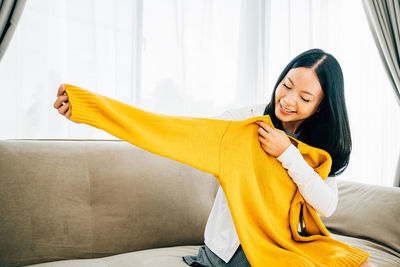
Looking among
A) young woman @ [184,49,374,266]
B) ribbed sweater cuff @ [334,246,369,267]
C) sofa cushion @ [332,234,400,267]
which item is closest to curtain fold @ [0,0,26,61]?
young woman @ [184,49,374,266]

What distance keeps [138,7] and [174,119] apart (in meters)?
1.29

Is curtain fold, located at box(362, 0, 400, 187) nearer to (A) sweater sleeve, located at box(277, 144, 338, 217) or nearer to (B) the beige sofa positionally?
(B) the beige sofa

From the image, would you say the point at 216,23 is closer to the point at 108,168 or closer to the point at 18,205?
the point at 108,168

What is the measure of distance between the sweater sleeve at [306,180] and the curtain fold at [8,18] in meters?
1.39

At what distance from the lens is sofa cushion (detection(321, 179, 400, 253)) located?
5.19 feet

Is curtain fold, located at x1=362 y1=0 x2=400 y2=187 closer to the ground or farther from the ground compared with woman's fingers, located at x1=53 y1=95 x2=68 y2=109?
farther from the ground

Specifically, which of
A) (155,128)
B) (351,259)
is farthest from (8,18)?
(351,259)

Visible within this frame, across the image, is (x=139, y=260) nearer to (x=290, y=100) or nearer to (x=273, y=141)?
(x=273, y=141)

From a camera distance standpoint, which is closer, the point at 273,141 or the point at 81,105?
the point at 81,105

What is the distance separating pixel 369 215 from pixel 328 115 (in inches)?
29.3

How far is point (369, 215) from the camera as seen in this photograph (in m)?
1.66

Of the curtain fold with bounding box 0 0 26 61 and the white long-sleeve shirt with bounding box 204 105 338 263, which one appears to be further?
the curtain fold with bounding box 0 0 26 61

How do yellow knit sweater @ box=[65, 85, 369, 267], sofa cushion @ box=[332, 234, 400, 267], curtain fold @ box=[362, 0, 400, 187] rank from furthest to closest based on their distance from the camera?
curtain fold @ box=[362, 0, 400, 187] < sofa cushion @ box=[332, 234, 400, 267] < yellow knit sweater @ box=[65, 85, 369, 267]

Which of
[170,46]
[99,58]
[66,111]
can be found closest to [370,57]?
[170,46]
